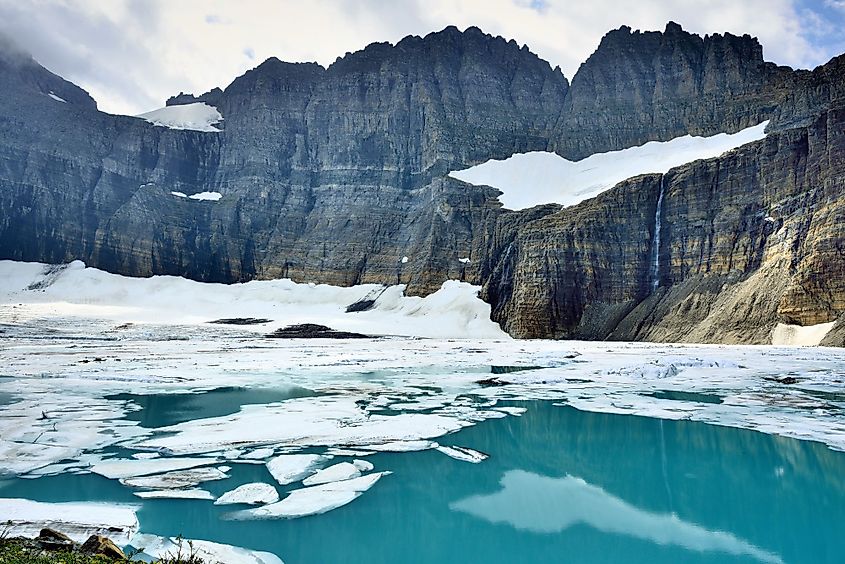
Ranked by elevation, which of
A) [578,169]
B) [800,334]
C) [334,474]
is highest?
[578,169]

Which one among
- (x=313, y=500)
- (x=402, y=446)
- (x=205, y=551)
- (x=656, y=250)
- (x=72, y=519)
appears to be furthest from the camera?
(x=656, y=250)

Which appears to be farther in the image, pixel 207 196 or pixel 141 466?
pixel 207 196

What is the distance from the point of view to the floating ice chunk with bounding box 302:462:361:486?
26.7 ft

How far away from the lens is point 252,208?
3337 inches

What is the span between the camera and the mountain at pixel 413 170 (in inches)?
2103

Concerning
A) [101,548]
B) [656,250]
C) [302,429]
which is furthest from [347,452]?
[656,250]

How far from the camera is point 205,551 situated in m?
5.34

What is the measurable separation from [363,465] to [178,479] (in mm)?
2845

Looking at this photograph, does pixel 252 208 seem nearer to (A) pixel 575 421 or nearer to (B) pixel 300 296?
(B) pixel 300 296

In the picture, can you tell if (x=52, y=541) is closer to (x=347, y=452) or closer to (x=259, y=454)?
(x=259, y=454)

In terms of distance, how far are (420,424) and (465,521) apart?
17.5ft

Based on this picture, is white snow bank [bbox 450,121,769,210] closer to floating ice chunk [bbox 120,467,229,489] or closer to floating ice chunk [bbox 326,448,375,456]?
floating ice chunk [bbox 326,448,375,456]

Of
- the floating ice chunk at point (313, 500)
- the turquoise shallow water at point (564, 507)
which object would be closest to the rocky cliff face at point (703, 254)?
the turquoise shallow water at point (564, 507)

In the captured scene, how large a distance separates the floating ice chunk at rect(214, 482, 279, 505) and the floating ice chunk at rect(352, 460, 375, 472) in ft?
5.36
